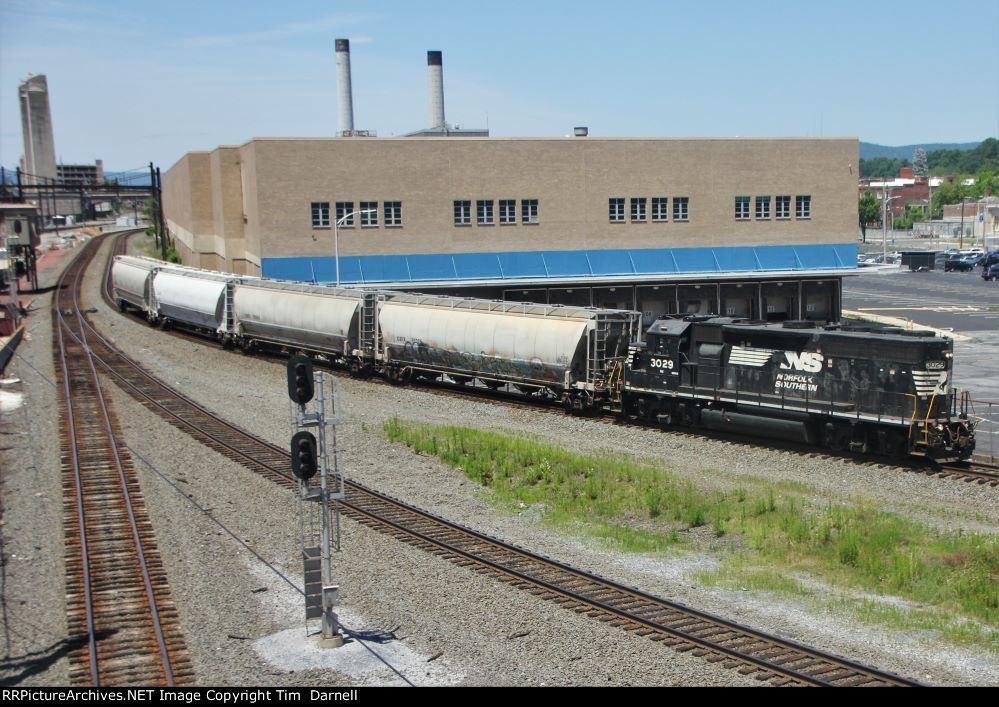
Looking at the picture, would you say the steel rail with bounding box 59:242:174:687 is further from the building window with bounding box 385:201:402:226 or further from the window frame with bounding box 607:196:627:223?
the window frame with bounding box 607:196:627:223

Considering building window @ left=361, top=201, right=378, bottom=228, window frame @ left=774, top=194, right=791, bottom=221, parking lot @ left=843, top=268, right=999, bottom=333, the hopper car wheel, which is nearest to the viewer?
the hopper car wheel

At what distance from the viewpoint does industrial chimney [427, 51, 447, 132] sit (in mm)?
79500

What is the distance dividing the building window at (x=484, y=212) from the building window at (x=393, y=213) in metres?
4.38

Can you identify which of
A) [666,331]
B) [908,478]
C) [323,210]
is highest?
[323,210]

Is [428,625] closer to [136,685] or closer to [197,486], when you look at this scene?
[136,685]

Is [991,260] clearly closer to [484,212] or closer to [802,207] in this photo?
[802,207]

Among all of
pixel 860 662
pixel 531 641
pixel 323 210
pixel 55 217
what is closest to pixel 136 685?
pixel 531 641

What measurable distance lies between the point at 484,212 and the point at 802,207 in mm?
19519

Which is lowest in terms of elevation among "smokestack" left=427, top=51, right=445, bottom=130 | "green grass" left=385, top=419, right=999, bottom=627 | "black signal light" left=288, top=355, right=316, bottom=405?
"green grass" left=385, top=419, right=999, bottom=627

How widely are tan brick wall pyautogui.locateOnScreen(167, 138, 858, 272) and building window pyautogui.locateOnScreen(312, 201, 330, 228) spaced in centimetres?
32

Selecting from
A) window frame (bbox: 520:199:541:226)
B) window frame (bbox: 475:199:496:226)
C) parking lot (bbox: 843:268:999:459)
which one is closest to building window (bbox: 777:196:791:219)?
parking lot (bbox: 843:268:999:459)

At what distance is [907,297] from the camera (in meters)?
78.9

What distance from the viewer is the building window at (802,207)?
59.2m

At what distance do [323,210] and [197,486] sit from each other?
32854 mm
